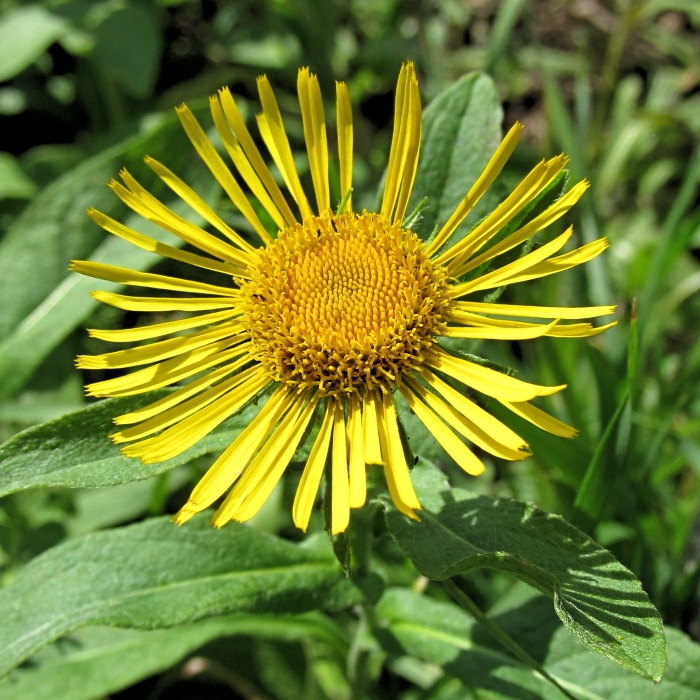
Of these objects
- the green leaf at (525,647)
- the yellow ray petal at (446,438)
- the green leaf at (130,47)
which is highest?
the green leaf at (130,47)

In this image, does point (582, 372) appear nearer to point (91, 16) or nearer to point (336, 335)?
point (336, 335)

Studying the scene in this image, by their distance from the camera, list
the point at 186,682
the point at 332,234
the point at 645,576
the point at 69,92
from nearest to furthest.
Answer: the point at 332,234
the point at 645,576
the point at 186,682
the point at 69,92

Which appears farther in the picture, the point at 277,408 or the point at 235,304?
the point at 235,304

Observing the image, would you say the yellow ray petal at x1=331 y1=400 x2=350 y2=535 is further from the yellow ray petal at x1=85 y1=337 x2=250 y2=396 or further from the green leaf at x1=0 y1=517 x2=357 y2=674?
the green leaf at x1=0 y1=517 x2=357 y2=674

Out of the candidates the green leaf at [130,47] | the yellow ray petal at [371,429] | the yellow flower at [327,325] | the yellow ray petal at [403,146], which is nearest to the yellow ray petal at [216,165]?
the yellow flower at [327,325]

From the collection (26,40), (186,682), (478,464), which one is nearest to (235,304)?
(478,464)

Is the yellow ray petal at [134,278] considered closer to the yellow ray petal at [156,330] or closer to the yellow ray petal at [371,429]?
the yellow ray petal at [156,330]

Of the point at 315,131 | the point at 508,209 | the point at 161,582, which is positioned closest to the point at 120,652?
the point at 161,582
